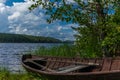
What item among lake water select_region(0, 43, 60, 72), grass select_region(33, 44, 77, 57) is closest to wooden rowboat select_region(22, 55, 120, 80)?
grass select_region(33, 44, 77, 57)

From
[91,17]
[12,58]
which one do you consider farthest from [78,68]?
[12,58]

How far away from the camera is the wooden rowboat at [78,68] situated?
515 inches

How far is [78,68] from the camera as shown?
15.5 metres

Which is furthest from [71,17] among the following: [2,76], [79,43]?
[2,76]

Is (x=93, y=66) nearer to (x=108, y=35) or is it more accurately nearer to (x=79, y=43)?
(x=108, y=35)

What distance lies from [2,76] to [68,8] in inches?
199

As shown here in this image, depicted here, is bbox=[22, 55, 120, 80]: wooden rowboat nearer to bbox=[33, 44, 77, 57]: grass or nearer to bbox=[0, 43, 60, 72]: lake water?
bbox=[33, 44, 77, 57]: grass

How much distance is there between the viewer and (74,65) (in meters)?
17.0

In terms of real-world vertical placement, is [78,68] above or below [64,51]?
above

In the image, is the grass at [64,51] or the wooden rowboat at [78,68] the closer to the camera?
the wooden rowboat at [78,68]

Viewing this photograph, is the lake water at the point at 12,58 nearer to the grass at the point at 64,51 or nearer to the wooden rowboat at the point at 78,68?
the grass at the point at 64,51

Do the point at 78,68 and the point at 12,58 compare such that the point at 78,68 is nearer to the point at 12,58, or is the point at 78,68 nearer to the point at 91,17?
the point at 91,17

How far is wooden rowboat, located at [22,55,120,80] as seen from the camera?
1307 centimetres

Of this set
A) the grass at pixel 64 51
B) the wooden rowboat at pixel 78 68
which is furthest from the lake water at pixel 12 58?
the wooden rowboat at pixel 78 68
